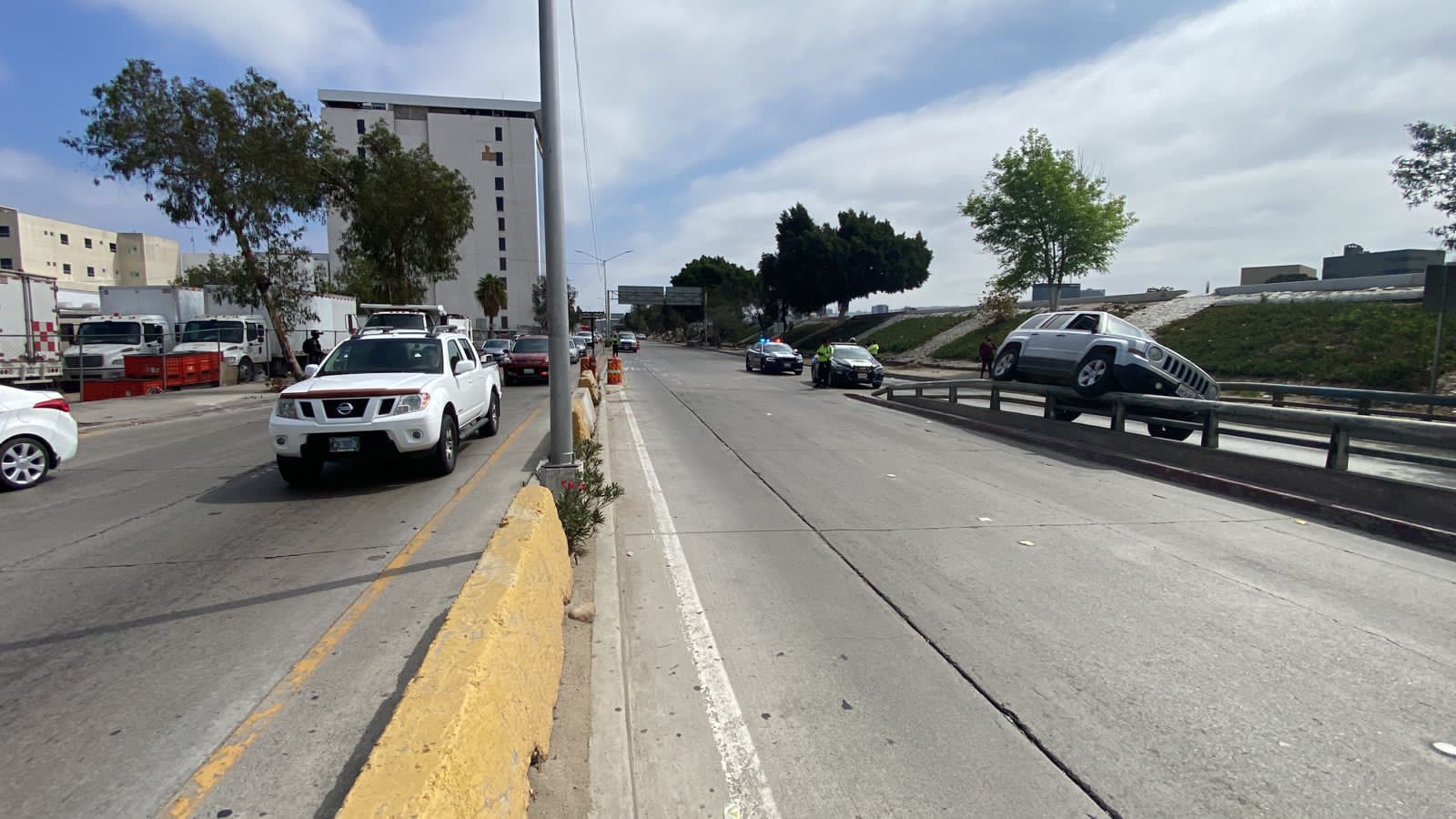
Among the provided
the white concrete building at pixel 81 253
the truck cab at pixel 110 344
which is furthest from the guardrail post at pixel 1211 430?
the white concrete building at pixel 81 253

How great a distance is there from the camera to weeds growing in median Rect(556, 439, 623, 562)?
5.65 metres


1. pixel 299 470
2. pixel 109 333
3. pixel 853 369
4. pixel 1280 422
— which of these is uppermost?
pixel 109 333

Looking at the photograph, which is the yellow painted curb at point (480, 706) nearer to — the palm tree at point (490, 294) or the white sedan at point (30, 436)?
the white sedan at point (30, 436)

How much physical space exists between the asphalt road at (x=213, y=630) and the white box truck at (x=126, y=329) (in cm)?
1531

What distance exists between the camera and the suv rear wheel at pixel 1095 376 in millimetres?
11758

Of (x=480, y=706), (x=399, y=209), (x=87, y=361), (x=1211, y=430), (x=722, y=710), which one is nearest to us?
(x=480, y=706)

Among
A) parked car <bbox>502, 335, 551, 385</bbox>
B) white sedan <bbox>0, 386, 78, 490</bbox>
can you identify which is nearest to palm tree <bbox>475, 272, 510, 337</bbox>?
parked car <bbox>502, 335, 551, 385</bbox>

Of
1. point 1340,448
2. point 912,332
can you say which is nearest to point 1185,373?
point 1340,448

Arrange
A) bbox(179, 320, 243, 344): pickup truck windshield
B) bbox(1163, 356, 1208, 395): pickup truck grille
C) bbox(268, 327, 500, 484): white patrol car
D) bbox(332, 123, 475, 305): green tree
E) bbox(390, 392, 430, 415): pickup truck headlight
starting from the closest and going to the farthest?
bbox(268, 327, 500, 484): white patrol car, bbox(390, 392, 430, 415): pickup truck headlight, bbox(1163, 356, 1208, 395): pickup truck grille, bbox(179, 320, 243, 344): pickup truck windshield, bbox(332, 123, 475, 305): green tree

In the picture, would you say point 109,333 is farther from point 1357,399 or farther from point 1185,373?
point 1357,399

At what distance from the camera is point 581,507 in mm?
5973

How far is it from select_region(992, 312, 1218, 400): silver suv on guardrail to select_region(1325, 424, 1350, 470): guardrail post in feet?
12.5

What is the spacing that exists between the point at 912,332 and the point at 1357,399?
1562 inches

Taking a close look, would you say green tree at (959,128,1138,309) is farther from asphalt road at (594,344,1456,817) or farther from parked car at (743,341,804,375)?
asphalt road at (594,344,1456,817)
